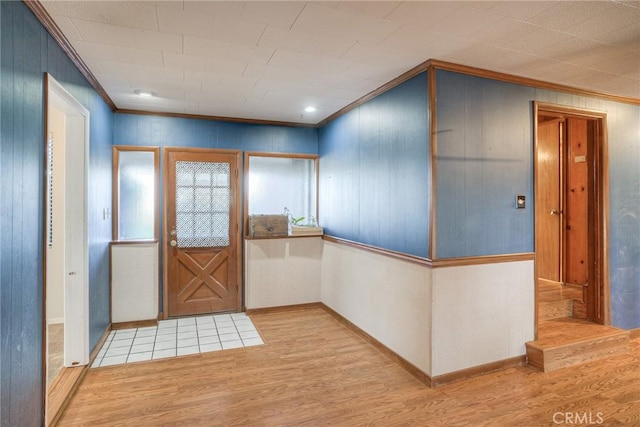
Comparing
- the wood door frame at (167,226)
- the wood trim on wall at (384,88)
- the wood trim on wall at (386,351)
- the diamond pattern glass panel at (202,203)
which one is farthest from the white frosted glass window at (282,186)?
the wood trim on wall at (386,351)

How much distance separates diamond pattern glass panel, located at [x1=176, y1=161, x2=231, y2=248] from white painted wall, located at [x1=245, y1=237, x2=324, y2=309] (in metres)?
0.48

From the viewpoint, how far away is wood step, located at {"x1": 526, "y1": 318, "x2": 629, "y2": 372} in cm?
303

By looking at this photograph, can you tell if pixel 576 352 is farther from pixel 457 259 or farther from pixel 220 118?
pixel 220 118

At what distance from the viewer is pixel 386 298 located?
3350mm

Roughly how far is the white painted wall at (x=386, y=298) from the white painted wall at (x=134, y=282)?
223 cm

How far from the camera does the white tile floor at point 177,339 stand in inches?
132

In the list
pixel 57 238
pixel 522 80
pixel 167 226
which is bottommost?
pixel 57 238

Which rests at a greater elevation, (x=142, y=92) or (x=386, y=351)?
(x=142, y=92)

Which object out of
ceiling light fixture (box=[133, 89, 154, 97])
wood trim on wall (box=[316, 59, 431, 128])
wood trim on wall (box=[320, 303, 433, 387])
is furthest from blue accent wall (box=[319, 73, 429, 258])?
ceiling light fixture (box=[133, 89, 154, 97])

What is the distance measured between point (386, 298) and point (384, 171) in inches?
48.4

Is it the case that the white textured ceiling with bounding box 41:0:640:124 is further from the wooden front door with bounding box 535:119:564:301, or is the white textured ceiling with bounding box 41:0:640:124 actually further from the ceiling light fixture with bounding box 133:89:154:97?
the wooden front door with bounding box 535:119:564:301

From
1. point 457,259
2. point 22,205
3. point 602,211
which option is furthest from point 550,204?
point 22,205

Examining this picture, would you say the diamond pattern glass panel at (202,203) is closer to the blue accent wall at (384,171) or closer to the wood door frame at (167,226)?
the wood door frame at (167,226)

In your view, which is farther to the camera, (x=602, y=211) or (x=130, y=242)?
(x=130, y=242)
